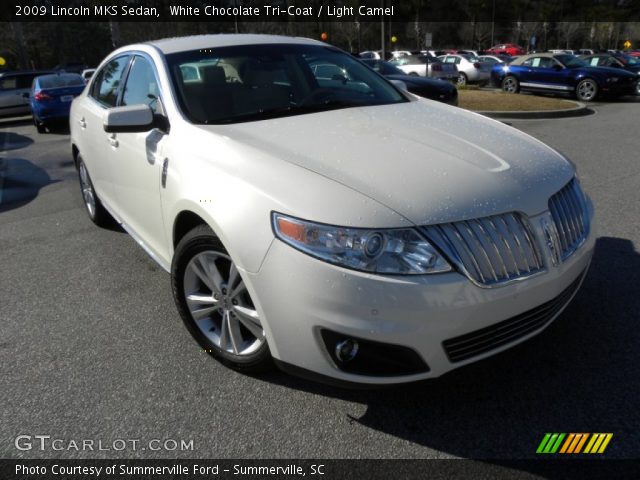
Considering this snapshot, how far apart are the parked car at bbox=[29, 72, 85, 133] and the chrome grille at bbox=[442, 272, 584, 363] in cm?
1301

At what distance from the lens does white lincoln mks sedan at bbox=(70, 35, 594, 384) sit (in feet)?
6.62

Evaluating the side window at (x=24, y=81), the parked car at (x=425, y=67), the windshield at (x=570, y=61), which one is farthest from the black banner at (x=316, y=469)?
the parked car at (x=425, y=67)

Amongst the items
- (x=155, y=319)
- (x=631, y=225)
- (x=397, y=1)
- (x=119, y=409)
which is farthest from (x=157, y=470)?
(x=397, y=1)

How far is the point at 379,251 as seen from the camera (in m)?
2.02

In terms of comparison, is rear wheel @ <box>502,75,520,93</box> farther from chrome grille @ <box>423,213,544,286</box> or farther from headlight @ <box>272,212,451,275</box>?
headlight @ <box>272,212,451,275</box>

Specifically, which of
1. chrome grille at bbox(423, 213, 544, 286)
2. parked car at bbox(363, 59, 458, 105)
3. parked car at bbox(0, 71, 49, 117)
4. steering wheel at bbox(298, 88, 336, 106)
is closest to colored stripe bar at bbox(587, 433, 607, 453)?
chrome grille at bbox(423, 213, 544, 286)

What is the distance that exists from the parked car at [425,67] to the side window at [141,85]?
60.8 feet

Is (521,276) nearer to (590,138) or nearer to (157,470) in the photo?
(157,470)

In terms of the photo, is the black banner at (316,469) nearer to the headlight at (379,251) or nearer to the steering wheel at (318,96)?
the headlight at (379,251)

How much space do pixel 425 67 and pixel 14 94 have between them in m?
14.6

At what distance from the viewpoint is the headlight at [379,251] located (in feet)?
6.59

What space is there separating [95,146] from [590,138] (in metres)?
8.29

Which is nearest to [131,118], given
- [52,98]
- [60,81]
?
[52,98]

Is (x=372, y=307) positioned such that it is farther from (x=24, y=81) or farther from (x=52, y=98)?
(x=24, y=81)
